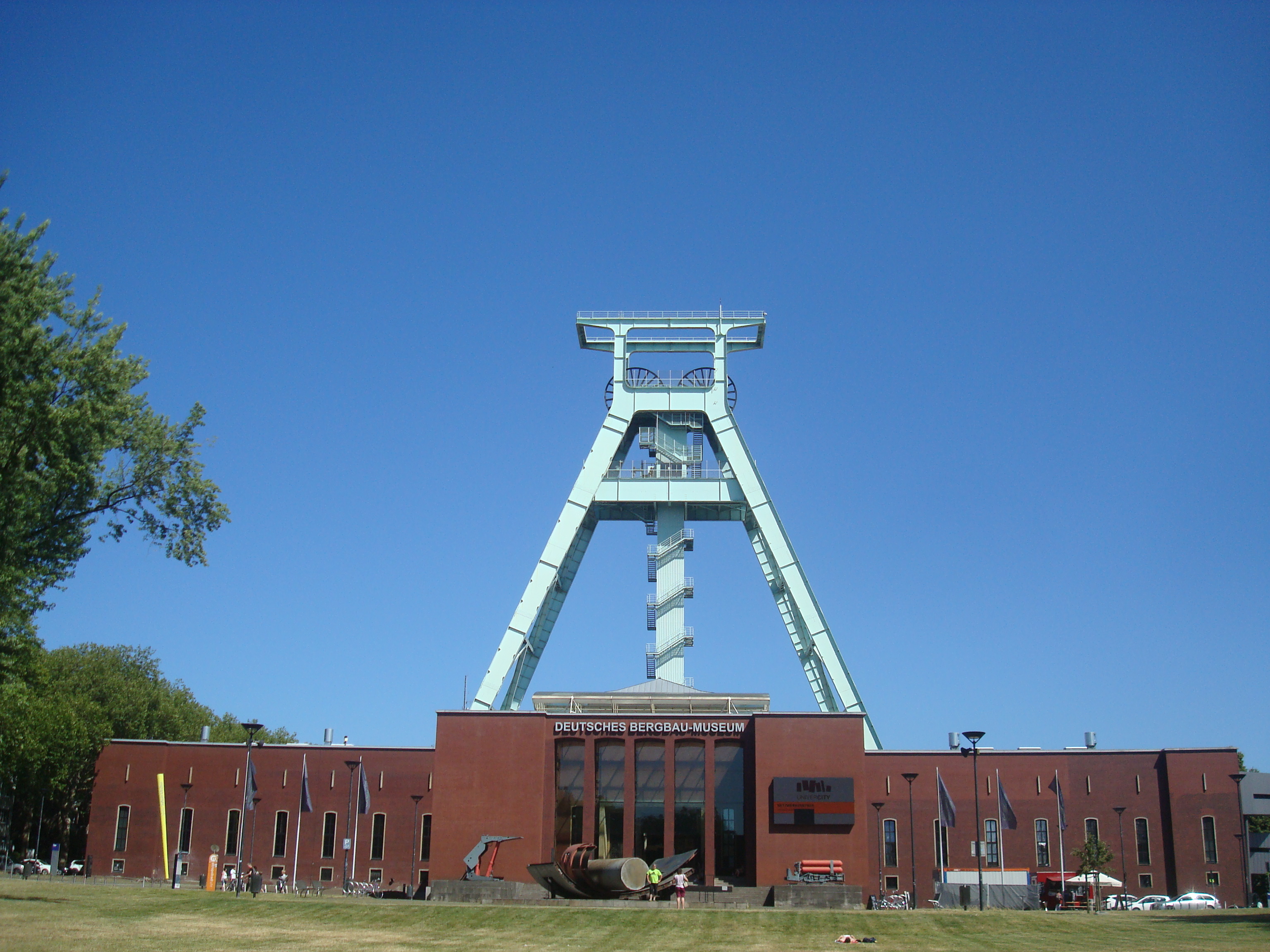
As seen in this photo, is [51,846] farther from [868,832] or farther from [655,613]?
[868,832]

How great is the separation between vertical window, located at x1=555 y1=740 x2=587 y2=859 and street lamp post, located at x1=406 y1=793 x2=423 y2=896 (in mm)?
7326

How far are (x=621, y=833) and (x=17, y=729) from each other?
1245 inches

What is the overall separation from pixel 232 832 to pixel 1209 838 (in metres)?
42.4

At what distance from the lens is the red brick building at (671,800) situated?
46.3 m

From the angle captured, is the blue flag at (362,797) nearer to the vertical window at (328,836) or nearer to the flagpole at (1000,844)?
the vertical window at (328,836)

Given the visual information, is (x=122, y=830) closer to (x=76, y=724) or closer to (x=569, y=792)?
(x=76, y=724)

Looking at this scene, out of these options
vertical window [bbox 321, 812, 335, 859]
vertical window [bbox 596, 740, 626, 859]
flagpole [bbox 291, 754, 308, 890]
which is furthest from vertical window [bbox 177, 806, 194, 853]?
vertical window [bbox 596, 740, 626, 859]

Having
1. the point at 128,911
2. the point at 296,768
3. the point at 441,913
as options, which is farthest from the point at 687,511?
the point at 128,911

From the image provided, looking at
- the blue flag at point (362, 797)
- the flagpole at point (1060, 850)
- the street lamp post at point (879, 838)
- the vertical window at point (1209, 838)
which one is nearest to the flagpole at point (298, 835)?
the blue flag at point (362, 797)

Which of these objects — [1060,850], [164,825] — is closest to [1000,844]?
[1060,850]

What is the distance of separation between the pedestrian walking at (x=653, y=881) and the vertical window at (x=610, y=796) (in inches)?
233

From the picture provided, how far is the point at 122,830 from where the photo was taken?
54594 mm

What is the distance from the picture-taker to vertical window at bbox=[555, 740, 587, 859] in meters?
47.1

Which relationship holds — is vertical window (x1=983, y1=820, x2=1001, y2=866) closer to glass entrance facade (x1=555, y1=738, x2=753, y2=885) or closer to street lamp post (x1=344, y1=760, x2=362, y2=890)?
glass entrance facade (x1=555, y1=738, x2=753, y2=885)
